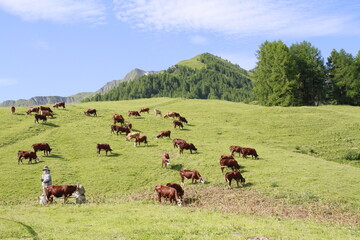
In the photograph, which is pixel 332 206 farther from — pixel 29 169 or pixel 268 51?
pixel 268 51

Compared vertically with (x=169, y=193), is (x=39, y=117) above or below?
above

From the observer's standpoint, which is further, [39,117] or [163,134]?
[39,117]

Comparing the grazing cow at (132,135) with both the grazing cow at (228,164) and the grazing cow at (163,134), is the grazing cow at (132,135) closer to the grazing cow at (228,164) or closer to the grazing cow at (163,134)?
the grazing cow at (163,134)

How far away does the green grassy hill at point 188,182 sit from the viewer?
45.1 feet

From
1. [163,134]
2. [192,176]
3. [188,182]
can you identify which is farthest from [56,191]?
[163,134]

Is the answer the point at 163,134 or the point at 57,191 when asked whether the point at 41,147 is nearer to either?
the point at 163,134

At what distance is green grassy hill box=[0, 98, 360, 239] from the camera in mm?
13750

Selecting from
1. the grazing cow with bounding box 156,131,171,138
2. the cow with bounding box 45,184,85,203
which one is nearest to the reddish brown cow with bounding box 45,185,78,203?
the cow with bounding box 45,184,85,203

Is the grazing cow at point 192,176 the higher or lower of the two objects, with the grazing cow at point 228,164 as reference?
lower

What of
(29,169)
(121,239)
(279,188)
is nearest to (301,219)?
(279,188)

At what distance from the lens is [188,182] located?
26.1m

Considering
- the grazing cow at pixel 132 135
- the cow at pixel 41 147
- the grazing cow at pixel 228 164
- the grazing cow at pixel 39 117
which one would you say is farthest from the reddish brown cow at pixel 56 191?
the grazing cow at pixel 39 117

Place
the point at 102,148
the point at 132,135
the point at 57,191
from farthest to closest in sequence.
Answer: the point at 132,135 → the point at 102,148 → the point at 57,191

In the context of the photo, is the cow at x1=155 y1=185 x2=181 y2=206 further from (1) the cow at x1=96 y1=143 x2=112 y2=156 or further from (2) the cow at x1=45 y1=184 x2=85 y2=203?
(1) the cow at x1=96 y1=143 x2=112 y2=156
